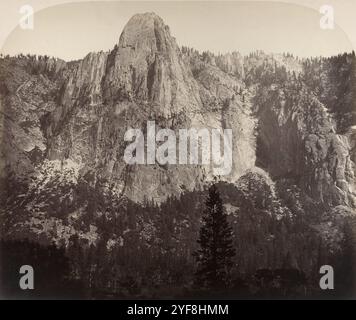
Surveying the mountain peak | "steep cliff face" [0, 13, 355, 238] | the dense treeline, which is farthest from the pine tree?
the mountain peak

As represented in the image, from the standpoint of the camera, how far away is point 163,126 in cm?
1009

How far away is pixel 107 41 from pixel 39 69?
3.11ft

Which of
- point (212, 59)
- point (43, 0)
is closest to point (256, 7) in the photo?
point (212, 59)

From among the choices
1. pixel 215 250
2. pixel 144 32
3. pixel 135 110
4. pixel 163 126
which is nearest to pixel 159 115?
pixel 163 126

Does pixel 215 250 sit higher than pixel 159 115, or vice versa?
pixel 159 115

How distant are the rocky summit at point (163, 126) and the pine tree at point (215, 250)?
0.51ft

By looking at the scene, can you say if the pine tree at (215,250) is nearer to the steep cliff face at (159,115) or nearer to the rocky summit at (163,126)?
the rocky summit at (163,126)

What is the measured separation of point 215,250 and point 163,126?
175cm

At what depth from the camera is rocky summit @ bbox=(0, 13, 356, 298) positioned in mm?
9945

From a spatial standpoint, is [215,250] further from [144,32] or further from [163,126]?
[144,32]

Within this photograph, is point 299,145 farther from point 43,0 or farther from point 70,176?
point 43,0

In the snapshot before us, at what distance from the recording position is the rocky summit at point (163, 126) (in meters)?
9.95

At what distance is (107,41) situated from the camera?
394 inches

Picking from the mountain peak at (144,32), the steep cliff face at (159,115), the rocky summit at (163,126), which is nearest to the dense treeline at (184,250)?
the rocky summit at (163,126)
